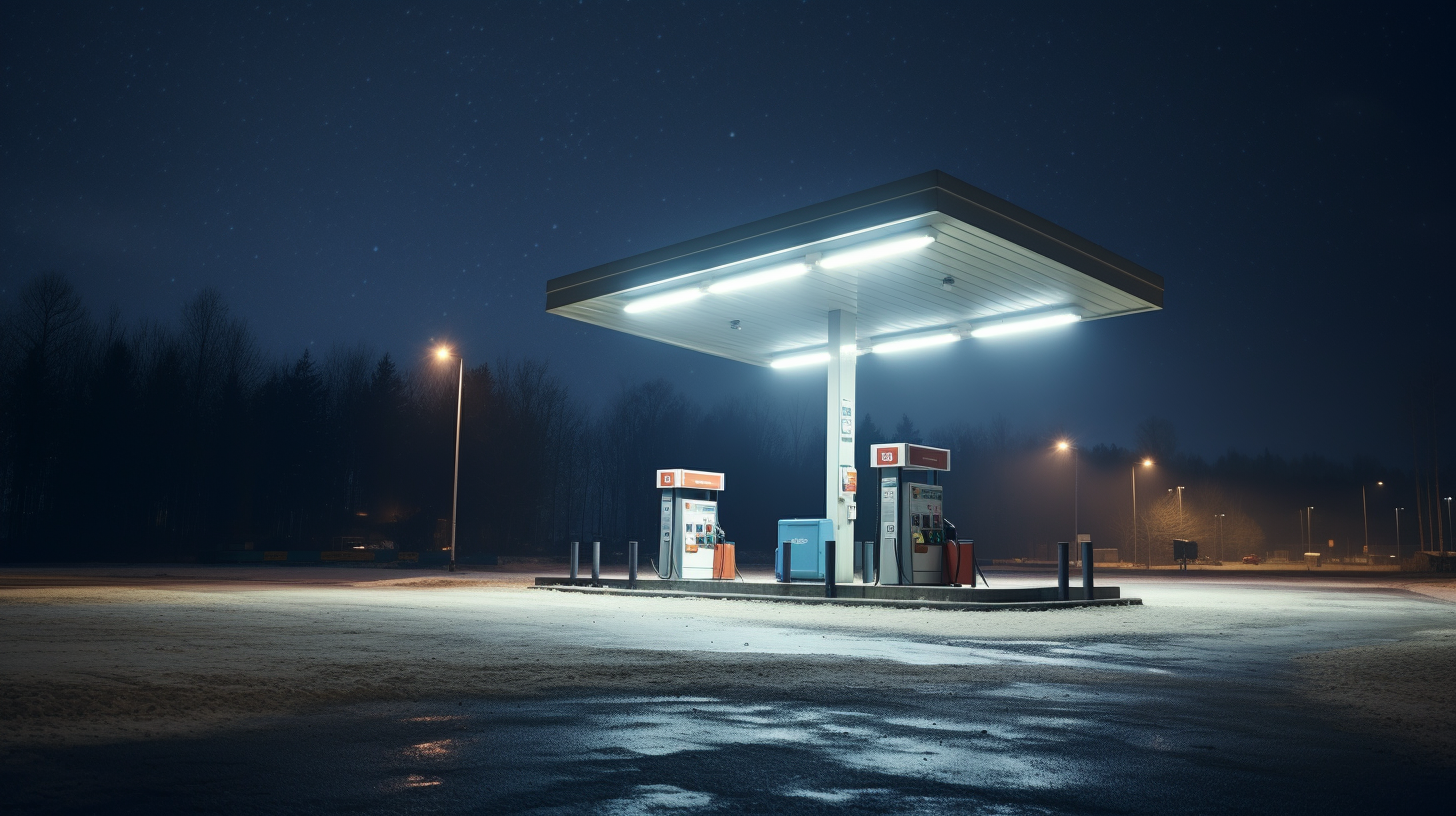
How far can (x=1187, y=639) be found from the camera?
502 inches

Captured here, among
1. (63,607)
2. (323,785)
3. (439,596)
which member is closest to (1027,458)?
(439,596)

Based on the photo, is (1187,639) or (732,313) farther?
(732,313)

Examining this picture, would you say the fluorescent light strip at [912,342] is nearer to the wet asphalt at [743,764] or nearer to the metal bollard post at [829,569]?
the metal bollard post at [829,569]

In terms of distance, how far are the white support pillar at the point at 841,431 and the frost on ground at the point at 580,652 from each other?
3.30 m

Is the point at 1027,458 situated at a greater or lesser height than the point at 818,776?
greater

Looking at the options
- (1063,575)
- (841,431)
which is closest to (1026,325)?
(841,431)

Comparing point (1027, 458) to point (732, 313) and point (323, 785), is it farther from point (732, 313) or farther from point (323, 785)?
point (323, 785)

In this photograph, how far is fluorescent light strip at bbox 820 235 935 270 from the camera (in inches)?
689

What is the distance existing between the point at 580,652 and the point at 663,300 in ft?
42.5

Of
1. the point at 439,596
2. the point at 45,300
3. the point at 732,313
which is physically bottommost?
the point at 439,596

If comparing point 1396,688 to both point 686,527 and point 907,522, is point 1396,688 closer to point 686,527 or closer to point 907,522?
point 907,522

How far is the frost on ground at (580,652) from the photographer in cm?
721

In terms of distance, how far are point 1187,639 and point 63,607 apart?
16695mm

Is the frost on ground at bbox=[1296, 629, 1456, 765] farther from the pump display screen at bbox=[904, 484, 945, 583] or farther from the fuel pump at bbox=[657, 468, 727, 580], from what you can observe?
the fuel pump at bbox=[657, 468, 727, 580]
